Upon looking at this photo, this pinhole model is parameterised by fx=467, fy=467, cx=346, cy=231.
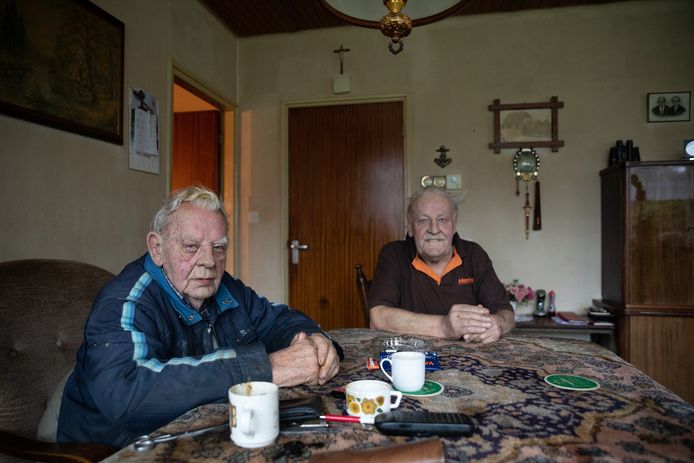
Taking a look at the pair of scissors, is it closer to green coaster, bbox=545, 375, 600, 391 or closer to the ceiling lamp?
green coaster, bbox=545, 375, 600, 391

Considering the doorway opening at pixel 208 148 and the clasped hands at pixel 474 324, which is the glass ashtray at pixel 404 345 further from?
the doorway opening at pixel 208 148

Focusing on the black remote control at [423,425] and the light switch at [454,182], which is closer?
the black remote control at [423,425]

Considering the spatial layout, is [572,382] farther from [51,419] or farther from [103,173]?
[103,173]

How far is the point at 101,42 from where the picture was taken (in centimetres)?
242

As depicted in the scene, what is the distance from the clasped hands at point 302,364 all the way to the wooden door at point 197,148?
10.7 feet

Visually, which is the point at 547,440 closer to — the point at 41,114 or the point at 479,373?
the point at 479,373

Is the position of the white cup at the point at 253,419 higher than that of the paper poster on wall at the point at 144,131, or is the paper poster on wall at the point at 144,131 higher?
the paper poster on wall at the point at 144,131

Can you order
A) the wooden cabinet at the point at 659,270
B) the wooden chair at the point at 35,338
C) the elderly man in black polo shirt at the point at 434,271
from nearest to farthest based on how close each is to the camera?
the wooden chair at the point at 35,338, the elderly man in black polo shirt at the point at 434,271, the wooden cabinet at the point at 659,270

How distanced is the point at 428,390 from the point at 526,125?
122 inches

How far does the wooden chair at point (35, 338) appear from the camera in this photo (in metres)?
1.20

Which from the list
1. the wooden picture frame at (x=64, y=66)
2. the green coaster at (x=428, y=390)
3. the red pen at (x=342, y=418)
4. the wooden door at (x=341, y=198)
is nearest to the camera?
the red pen at (x=342, y=418)

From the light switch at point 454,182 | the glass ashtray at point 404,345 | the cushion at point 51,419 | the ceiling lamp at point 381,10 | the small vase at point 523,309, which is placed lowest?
the small vase at point 523,309

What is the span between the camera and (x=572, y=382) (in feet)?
3.64

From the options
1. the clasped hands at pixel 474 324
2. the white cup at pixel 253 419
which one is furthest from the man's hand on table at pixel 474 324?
the white cup at pixel 253 419
